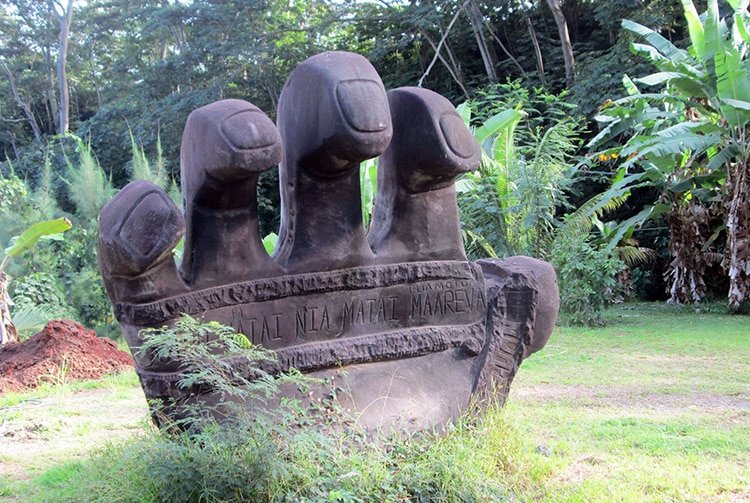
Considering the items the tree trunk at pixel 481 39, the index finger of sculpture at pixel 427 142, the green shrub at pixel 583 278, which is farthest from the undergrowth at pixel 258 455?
the tree trunk at pixel 481 39

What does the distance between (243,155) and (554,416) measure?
2.85m

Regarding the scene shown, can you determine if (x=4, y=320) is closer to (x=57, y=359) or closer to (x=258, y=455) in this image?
(x=57, y=359)

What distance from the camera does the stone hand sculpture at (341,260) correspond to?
302cm

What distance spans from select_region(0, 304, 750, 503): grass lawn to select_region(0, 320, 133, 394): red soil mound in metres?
0.37

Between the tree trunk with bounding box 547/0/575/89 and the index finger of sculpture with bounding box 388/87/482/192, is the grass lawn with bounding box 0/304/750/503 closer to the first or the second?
the index finger of sculpture with bounding box 388/87/482/192

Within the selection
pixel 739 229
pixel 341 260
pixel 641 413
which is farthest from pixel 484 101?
pixel 341 260

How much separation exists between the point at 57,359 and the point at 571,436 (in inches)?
181

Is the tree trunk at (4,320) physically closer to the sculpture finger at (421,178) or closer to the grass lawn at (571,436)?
the grass lawn at (571,436)

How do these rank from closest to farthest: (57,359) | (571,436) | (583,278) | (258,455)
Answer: (258,455)
(571,436)
(57,359)
(583,278)

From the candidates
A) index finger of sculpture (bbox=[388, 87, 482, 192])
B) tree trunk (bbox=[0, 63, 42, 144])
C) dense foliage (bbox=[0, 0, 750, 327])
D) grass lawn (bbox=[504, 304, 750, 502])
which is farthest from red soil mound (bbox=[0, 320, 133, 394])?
tree trunk (bbox=[0, 63, 42, 144])

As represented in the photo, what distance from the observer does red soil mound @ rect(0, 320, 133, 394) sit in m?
6.40

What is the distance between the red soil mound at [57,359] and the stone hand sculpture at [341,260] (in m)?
3.85

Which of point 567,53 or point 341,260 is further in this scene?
point 567,53

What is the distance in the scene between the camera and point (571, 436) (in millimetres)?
4293
